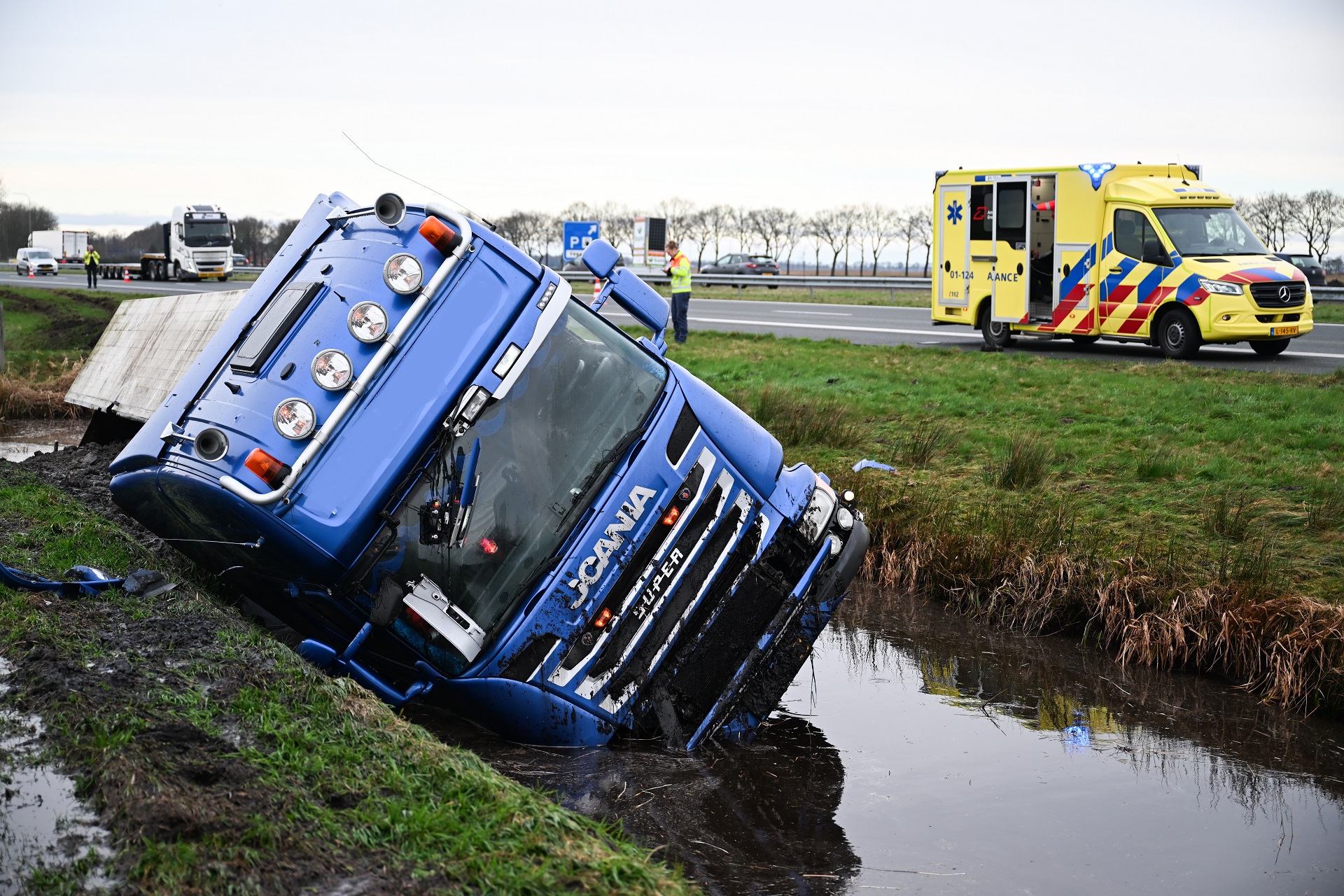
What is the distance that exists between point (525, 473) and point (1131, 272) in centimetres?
1480

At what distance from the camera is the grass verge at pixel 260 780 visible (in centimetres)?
311

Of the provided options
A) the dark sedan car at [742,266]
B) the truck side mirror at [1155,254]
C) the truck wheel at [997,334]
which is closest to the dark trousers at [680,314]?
the truck wheel at [997,334]

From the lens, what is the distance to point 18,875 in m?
3.04

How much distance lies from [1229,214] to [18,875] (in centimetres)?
1812

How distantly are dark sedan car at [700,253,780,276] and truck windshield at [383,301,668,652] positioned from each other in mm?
44662

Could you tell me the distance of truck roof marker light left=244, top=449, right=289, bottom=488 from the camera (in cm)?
430

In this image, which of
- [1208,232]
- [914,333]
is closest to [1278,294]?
[1208,232]

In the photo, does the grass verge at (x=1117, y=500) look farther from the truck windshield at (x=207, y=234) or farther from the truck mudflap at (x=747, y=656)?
the truck windshield at (x=207, y=234)

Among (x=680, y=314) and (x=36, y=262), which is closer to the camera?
(x=680, y=314)

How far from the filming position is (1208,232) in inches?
675

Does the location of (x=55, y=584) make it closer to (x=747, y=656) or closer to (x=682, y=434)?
(x=682, y=434)

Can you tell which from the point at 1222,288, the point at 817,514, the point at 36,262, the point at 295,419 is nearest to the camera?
the point at 295,419

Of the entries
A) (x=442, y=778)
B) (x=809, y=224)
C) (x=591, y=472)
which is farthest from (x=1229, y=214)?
(x=809, y=224)

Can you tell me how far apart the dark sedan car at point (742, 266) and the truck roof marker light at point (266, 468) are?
45.4 m
